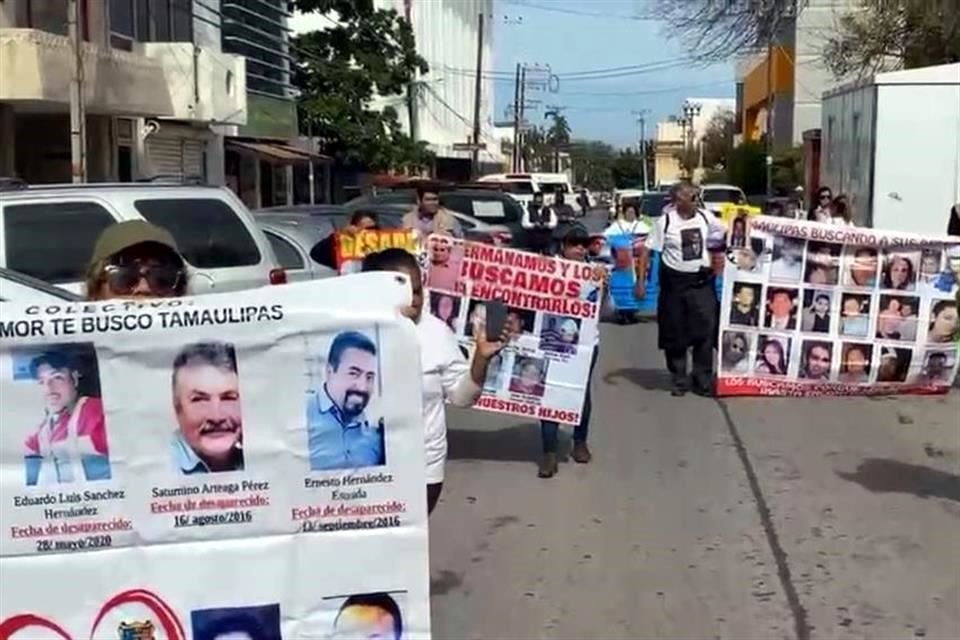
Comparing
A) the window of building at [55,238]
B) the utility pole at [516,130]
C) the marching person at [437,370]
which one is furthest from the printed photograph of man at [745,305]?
the utility pole at [516,130]

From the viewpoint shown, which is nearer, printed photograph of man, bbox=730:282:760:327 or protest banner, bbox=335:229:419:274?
protest banner, bbox=335:229:419:274

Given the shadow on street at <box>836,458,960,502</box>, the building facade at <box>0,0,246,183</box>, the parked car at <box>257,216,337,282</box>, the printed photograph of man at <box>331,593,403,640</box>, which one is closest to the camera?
the printed photograph of man at <box>331,593,403,640</box>

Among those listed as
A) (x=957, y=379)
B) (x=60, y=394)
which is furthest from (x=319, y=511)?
(x=957, y=379)

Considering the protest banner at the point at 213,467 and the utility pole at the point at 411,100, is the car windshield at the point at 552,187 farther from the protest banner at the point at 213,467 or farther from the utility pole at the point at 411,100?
the protest banner at the point at 213,467

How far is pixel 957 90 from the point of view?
18547 mm

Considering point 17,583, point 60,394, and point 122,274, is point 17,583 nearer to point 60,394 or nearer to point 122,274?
point 60,394

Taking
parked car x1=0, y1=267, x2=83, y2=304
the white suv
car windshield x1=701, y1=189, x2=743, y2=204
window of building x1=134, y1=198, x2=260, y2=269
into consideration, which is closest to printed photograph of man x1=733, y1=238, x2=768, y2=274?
the white suv

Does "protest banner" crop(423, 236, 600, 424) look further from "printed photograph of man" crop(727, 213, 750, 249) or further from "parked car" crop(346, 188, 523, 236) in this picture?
"parked car" crop(346, 188, 523, 236)

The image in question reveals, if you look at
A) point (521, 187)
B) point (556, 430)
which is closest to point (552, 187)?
point (521, 187)

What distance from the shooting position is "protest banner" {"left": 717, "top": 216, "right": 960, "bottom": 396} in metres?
13.1

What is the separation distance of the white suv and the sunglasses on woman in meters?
5.57

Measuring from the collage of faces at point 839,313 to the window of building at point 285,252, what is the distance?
13.6 ft

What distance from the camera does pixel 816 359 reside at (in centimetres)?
1318

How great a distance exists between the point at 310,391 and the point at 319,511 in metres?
0.32
